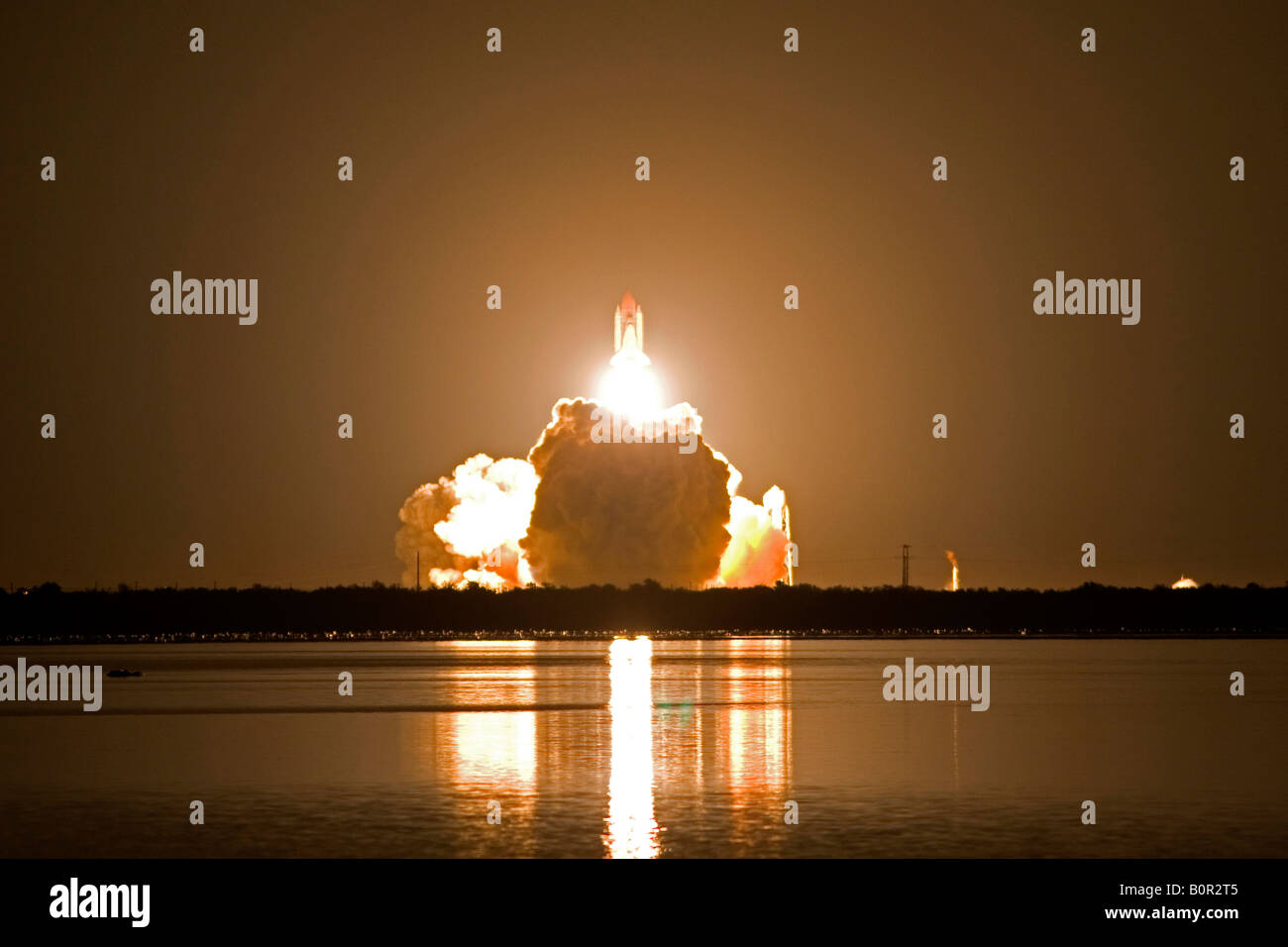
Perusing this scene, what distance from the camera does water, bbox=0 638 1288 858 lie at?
48969mm

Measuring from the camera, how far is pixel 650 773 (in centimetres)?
6581

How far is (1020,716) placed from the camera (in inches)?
3664

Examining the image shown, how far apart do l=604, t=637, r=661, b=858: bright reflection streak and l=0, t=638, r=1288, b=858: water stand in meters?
0.16

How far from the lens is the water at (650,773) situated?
4897 centimetres

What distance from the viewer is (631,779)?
63938 millimetres

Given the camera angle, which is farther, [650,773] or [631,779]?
[650,773]

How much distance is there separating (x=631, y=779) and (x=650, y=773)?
6.51 ft

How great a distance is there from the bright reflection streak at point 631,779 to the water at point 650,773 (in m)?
0.16

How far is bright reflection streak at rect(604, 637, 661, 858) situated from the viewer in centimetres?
4825
